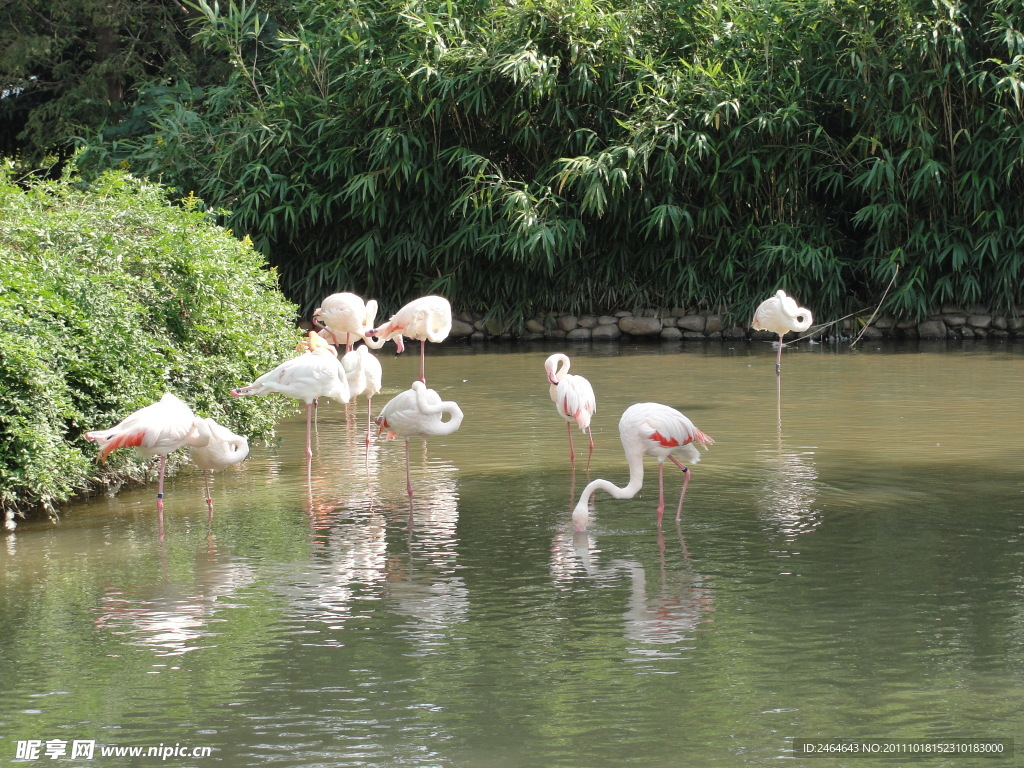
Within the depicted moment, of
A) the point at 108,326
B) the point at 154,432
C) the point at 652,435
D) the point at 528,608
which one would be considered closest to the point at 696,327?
the point at 652,435

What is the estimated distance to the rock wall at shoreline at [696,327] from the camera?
14547mm

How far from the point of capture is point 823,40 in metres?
14.9

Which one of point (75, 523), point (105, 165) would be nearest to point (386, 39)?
point (105, 165)

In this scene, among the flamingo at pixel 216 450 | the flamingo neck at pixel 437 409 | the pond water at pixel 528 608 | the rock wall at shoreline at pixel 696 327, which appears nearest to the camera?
the pond water at pixel 528 608

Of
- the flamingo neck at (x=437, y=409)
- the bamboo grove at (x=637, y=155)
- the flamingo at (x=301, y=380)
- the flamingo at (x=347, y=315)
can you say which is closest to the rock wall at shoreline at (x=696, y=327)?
the bamboo grove at (x=637, y=155)

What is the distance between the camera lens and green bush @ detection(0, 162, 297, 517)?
19.0ft

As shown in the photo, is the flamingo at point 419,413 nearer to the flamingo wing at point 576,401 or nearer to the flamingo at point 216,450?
the flamingo at point 216,450

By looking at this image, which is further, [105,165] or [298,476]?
[105,165]

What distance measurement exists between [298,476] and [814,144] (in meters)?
9.52

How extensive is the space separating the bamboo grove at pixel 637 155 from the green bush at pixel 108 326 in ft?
22.7

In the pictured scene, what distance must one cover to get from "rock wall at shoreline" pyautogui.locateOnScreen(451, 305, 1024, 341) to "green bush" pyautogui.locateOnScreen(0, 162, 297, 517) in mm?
7062

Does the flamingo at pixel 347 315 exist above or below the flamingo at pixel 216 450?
above

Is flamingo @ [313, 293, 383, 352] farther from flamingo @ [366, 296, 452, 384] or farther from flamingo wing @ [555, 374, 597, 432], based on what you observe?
flamingo wing @ [555, 374, 597, 432]

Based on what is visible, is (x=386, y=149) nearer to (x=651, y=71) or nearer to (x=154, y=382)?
(x=651, y=71)
